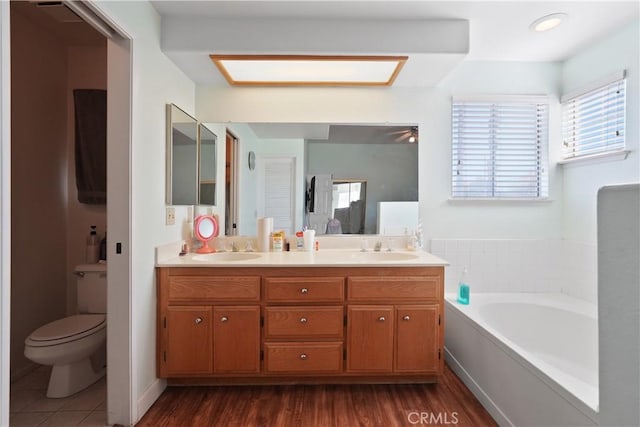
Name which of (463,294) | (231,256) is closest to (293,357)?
(231,256)

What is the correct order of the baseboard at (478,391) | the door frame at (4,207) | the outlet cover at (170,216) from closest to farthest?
the door frame at (4,207) → the baseboard at (478,391) → the outlet cover at (170,216)

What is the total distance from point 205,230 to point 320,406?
1430mm

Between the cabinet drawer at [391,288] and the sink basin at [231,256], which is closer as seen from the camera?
the cabinet drawer at [391,288]

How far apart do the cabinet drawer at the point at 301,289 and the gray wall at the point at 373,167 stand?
719 millimetres

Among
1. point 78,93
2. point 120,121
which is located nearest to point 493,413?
point 120,121

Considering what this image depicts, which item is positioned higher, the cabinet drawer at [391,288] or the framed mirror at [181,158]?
the framed mirror at [181,158]

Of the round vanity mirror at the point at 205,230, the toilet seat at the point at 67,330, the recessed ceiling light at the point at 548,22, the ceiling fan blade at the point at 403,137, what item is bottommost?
the toilet seat at the point at 67,330

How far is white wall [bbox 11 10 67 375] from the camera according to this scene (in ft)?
7.06

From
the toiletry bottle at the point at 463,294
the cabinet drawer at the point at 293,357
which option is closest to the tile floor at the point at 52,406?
the cabinet drawer at the point at 293,357

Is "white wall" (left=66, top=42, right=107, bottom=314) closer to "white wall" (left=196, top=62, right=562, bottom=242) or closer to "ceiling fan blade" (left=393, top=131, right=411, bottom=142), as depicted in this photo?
"white wall" (left=196, top=62, right=562, bottom=242)

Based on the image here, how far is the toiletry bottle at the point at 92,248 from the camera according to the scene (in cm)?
238

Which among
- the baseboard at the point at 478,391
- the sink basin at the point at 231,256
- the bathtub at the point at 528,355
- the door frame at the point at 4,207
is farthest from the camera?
the sink basin at the point at 231,256

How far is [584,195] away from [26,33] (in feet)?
13.7

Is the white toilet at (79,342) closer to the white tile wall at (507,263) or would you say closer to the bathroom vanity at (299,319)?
the bathroom vanity at (299,319)
